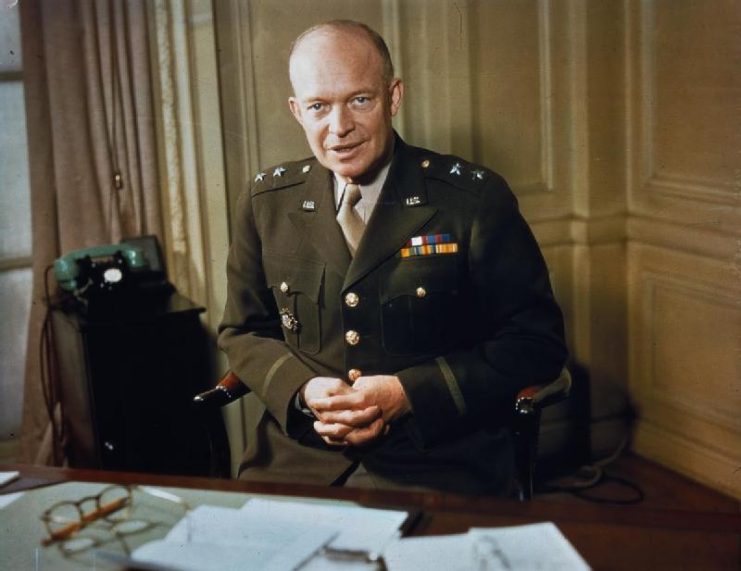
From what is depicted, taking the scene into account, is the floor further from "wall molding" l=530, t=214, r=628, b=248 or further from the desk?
the desk

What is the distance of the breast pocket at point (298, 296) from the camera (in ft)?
5.98

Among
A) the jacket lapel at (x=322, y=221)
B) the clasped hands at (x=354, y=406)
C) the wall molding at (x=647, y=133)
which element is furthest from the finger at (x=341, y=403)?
the wall molding at (x=647, y=133)

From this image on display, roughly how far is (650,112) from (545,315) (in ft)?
2.50

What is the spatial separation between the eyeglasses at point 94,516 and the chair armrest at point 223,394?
0.33m

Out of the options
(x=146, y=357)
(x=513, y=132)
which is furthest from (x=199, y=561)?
(x=513, y=132)

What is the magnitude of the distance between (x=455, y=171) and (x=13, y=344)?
3.94 feet

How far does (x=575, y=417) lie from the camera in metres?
2.57

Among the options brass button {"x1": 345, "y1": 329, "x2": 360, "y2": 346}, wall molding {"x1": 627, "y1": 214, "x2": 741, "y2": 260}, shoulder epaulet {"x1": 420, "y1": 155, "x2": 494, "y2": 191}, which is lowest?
Answer: brass button {"x1": 345, "y1": 329, "x2": 360, "y2": 346}

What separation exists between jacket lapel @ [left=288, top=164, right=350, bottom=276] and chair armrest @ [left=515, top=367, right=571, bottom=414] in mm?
413

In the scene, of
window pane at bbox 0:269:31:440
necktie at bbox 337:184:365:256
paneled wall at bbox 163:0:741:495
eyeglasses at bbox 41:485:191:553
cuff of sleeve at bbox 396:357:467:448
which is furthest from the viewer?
window pane at bbox 0:269:31:440

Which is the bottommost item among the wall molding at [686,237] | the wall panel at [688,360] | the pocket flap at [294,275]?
the wall panel at [688,360]

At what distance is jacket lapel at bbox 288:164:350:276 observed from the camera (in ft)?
5.96

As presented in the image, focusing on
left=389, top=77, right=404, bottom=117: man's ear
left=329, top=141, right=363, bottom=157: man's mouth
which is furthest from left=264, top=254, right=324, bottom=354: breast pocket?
left=389, top=77, right=404, bottom=117: man's ear

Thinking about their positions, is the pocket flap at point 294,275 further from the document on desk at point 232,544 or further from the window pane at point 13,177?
the window pane at point 13,177
